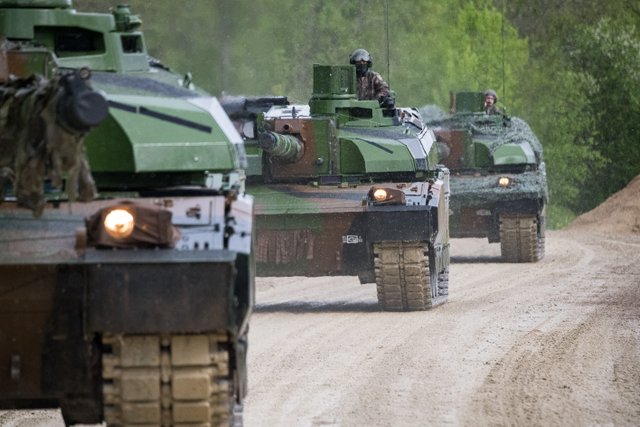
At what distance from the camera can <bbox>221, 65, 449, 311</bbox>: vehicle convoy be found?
16.9 meters

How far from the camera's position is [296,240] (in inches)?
681

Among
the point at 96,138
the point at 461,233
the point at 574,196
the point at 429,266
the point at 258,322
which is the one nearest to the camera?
the point at 96,138

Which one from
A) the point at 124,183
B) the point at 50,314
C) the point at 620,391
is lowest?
the point at 620,391

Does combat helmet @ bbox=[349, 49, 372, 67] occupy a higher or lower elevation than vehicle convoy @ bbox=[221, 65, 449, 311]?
higher

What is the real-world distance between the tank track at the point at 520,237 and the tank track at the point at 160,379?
17.6m

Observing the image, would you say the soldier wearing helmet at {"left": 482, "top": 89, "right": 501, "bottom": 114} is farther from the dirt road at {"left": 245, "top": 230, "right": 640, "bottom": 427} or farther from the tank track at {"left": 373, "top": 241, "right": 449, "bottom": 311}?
the tank track at {"left": 373, "top": 241, "right": 449, "bottom": 311}

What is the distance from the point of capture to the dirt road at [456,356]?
33.9 feet

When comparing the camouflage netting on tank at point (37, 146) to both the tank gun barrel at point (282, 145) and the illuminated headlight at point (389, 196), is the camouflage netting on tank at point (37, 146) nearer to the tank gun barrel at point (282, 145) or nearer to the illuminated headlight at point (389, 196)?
the tank gun barrel at point (282, 145)

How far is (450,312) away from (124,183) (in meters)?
8.35

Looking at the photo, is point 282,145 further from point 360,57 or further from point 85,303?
point 85,303

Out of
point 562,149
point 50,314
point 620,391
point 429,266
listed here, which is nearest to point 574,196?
point 562,149

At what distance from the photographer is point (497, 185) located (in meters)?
25.7

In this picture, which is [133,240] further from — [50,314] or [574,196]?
[574,196]

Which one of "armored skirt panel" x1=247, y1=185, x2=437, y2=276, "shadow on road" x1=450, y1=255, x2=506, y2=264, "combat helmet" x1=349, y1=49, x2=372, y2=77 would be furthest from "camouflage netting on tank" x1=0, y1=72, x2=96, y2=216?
"shadow on road" x1=450, y1=255, x2=506, y2=264
